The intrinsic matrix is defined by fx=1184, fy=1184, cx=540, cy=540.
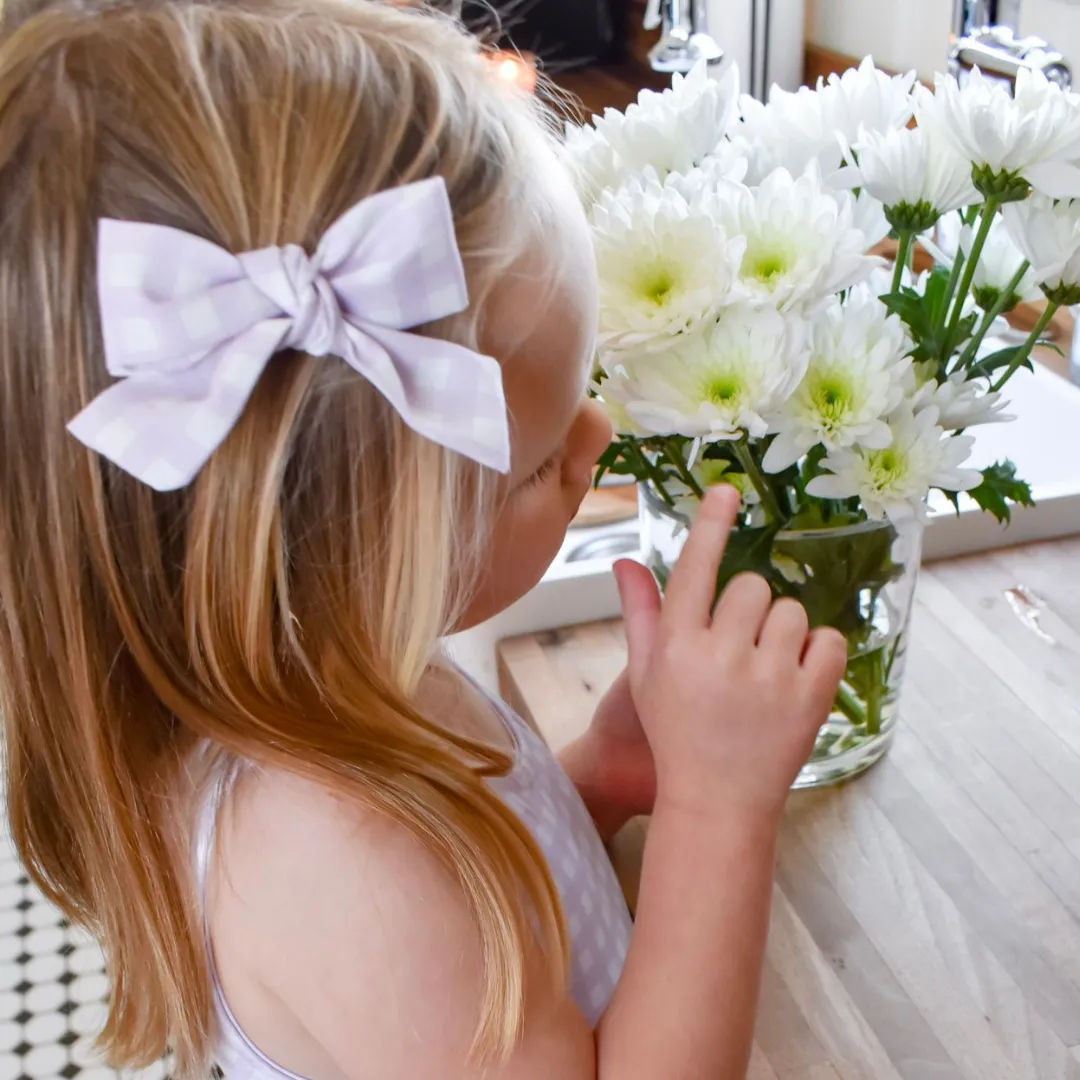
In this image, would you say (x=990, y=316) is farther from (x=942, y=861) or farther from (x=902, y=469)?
(x=942, y=861)

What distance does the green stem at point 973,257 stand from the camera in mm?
577

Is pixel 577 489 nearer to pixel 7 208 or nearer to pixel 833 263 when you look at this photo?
pixel 833 263

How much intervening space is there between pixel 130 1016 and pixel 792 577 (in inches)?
18.2

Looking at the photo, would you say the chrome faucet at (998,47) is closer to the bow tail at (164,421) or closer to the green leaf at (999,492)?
the green leaf at (999,492)

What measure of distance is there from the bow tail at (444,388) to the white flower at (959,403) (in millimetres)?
237

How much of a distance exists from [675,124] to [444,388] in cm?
25

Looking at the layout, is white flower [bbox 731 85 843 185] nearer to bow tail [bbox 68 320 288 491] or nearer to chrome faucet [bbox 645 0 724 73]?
bow tail [bbox 68 320 288 491]

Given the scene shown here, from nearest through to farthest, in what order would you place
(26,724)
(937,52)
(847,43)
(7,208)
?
(7,208), (26,724), (937,52), (847,43)

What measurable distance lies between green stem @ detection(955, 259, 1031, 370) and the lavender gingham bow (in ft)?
0.95

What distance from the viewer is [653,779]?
0.77m

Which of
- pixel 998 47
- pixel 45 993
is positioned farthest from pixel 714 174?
pixel 45 993

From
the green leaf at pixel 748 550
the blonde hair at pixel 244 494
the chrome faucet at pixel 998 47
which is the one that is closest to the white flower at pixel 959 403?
the green leaf at pixel 748 550

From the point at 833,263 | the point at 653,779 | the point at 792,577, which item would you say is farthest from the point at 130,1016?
the point at 833,263

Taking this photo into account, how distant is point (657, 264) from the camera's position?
0.56 metres
